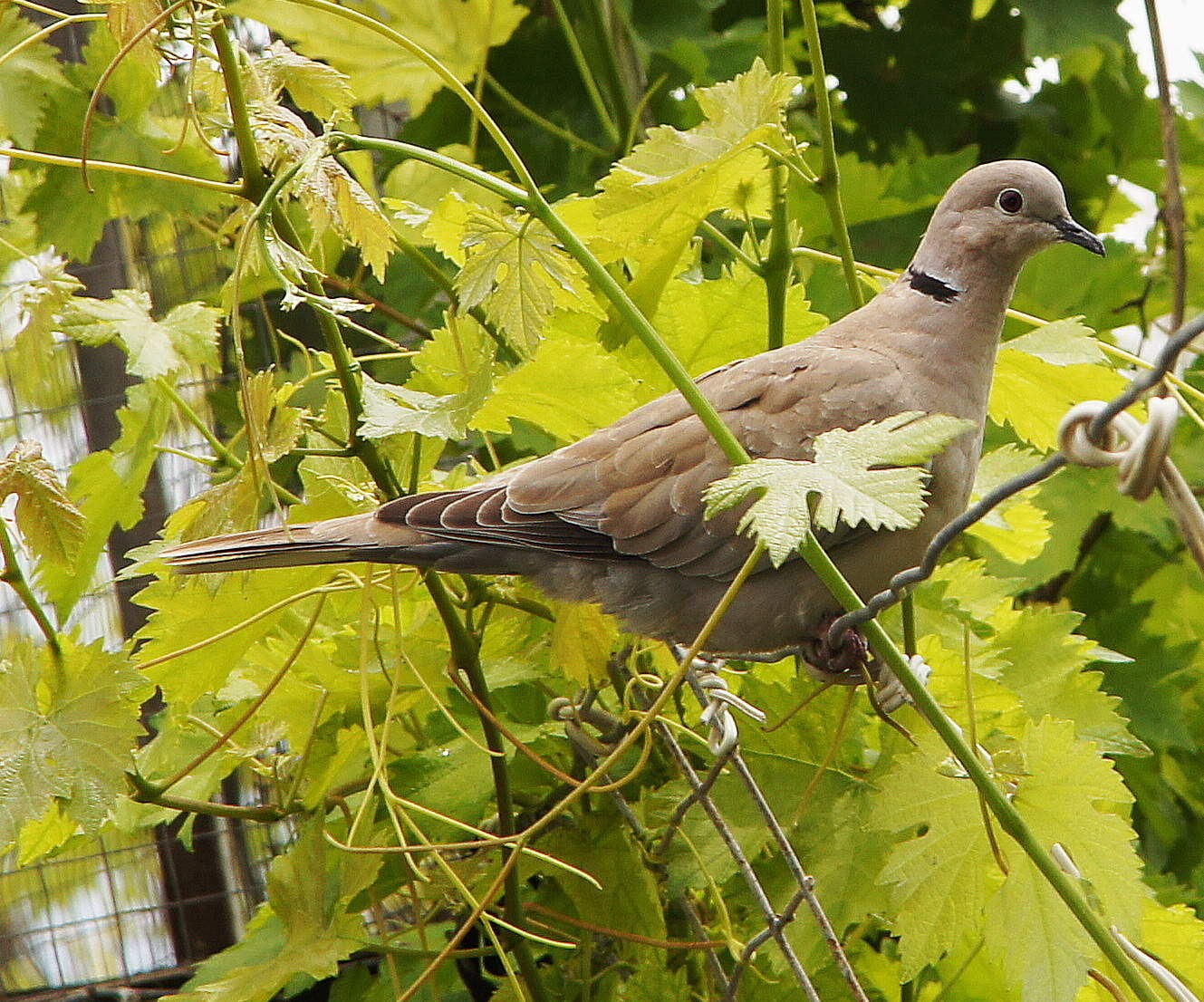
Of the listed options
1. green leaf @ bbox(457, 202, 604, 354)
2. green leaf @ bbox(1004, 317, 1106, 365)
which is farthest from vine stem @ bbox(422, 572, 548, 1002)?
green leaf @ bbox(1004, 317, 1106, 365)

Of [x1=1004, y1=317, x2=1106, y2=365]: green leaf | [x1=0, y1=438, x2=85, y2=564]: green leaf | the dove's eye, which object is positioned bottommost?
[x1=1004, y1=317, x2=1106, y2=365]: green leaf

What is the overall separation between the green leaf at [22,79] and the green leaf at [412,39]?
0.84 ft

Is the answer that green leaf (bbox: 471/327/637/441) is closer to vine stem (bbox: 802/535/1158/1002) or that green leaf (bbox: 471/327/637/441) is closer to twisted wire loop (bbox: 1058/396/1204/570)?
vine stem (bbox: 802/535/1158/1002)

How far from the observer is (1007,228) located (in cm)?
133

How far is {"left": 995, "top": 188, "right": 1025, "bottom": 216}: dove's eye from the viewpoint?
133 centimetres

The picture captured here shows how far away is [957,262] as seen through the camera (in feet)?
4.35

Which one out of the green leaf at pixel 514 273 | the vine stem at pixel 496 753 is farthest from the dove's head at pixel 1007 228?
the vine stem at pixel 496 753

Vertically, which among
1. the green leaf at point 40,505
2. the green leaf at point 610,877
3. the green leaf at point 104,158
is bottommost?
the green leaf at point 610,877

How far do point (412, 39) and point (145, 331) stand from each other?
0.54 metres

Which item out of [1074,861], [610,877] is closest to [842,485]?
[1074,861]

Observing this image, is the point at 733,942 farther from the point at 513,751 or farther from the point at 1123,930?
the point at 1123,930

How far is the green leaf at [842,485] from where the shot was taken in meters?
0.75

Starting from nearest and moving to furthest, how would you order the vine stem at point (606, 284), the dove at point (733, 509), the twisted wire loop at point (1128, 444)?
1. the twisted wire loop at point (1128, 444)
2. the vine stem at point (606, 284)
3. the dove at point (733, 509)

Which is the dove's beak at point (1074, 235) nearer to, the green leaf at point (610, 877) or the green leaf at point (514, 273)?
the green leaf at point (514, 273)
